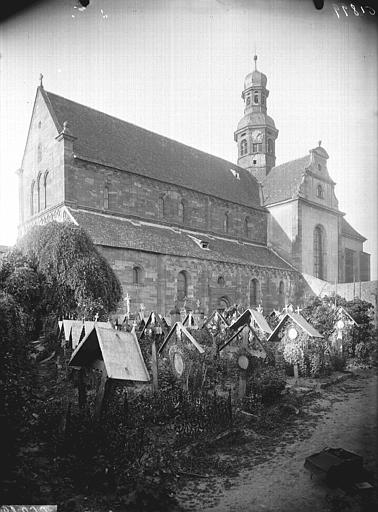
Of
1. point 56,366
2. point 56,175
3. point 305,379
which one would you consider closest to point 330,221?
point 56,175

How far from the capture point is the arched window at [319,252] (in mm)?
31992

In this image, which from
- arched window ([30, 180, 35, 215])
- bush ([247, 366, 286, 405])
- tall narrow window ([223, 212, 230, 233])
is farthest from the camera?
tall narrow window ([223, 212, 230, 233])

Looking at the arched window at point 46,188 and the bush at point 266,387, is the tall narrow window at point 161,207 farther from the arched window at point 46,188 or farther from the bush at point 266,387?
the bush at point 266,387

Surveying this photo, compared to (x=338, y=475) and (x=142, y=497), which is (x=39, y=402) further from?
(x=338, y=475)

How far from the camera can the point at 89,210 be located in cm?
2256

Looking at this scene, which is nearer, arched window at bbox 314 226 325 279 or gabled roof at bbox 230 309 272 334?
gabled roof at bbox 230 309 272 334

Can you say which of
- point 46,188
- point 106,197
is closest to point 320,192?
point 106,197

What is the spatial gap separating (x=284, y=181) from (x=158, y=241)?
16.0 meters

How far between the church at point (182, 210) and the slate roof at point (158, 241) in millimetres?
112

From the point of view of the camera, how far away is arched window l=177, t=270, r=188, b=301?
76.0ft

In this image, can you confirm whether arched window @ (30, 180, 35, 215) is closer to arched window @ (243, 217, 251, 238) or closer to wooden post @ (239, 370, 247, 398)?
arched window @ (243, 217, 251, 238)

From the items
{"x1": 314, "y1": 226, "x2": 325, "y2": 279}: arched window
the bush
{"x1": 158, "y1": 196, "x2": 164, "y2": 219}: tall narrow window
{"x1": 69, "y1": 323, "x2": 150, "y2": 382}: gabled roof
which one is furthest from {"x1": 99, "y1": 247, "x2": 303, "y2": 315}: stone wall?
{"x1": 69, "y1": 323, "x2": 150, "y2": 382}: gabled roof

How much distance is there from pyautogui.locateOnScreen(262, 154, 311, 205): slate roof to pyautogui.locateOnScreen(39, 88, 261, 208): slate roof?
125cm

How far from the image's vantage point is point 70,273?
15523 millimetres
